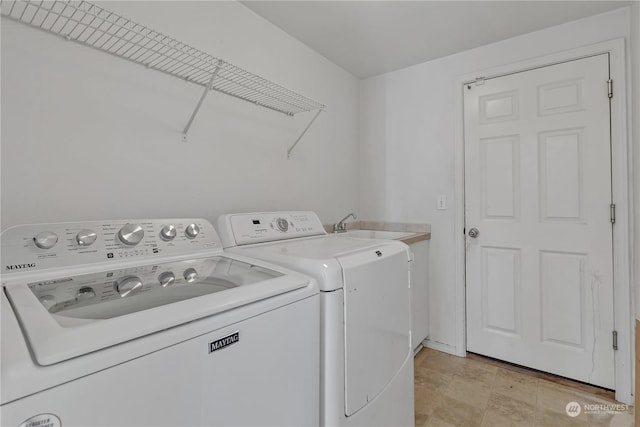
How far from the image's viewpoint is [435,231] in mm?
2453

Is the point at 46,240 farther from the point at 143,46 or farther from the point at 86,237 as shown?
the point at 143,46

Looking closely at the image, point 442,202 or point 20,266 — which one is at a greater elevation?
point 442,202

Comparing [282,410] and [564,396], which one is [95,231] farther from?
[564,396]

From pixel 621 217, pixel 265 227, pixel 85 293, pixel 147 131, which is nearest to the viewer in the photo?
pixel 85 293

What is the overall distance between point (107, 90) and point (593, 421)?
283cm

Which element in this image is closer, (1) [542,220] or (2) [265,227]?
(2) [265,227]

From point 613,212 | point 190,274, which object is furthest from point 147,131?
point 613,212

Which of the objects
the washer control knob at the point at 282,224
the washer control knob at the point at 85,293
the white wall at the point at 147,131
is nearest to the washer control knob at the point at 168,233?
the white wall at the point at 147,131

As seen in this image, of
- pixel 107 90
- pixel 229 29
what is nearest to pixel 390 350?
pixel 107 90

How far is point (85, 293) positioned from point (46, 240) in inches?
10.7

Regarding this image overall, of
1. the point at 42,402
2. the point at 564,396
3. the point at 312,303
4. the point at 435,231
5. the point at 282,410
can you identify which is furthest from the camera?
the point at 435,231

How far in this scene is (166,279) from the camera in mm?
953

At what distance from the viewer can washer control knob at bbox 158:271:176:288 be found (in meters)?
0.92

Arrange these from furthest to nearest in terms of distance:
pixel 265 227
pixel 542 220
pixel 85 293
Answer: pixel 542 220 → pixel 265 227 → pixel 85 293
